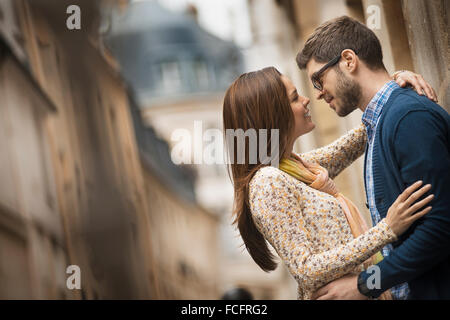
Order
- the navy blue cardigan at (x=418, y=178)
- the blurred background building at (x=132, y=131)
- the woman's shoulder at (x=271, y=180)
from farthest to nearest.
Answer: the blurred background building at (x=132, y=131), the woman's shoulder at (x=271, y=180), the navy blue cardigan at (x=418, y=178)

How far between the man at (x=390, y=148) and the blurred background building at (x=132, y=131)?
2.49 m

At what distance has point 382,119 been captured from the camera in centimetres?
140

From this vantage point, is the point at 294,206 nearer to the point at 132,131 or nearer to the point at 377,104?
the point at 377,104

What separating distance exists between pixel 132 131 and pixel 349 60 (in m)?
3.58

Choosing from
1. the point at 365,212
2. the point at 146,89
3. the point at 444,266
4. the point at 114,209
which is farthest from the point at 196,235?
the point at 444,266

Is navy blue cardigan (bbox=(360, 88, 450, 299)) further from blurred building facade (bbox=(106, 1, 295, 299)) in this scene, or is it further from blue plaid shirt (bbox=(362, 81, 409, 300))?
blurred building facade (bbox=(106, 1, 295, 299))

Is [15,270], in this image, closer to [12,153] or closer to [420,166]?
[12,153]

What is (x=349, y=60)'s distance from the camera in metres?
1.50

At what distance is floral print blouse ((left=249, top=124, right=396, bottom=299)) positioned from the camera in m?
1.35

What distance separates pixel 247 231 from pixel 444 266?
19.3 inches

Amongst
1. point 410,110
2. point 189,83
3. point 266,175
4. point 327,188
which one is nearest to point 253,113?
point 266,175

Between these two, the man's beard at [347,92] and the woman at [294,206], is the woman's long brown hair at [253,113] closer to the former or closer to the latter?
the woman at [294,206]

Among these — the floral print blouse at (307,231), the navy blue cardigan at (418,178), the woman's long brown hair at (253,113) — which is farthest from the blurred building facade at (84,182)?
the navy blue cardigan at (418,178)

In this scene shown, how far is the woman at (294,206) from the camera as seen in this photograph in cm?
135
